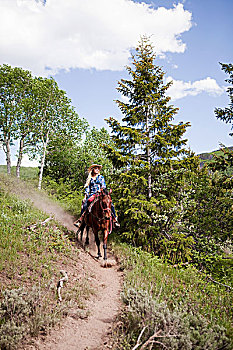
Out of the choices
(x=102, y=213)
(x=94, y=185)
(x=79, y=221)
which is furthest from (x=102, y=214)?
(x=94, y=185)

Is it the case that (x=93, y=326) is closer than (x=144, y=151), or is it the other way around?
(x=93, y=326)

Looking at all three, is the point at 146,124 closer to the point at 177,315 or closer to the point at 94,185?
the point at 94,185

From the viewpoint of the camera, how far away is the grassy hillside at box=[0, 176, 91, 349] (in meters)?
4.17

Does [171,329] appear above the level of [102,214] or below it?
below

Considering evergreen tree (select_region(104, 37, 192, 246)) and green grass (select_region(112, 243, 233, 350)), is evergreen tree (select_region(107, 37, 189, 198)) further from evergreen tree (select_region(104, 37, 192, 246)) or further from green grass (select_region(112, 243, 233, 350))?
green grass (select_region(112, 243, 233, 350))

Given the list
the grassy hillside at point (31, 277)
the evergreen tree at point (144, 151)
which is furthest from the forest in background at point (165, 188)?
the grassy hillside at point (31, 277)

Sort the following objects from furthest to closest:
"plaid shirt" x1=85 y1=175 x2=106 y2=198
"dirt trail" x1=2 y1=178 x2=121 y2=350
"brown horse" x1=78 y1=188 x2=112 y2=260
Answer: "plaid shirt" x1=85 y1=175 x2=106 y2=198 → "brown horse" x1=78 y1=188 x2=112 y2=260 → "dirt trail" x1=2 y1=178 x2=121 y2=350

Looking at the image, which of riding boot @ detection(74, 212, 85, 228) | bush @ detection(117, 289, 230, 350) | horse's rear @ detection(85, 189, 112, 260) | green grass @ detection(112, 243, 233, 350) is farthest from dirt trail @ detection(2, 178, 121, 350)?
riding boot @ detection(74, 212, 85, 228)

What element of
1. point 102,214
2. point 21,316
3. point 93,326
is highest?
point 102,214

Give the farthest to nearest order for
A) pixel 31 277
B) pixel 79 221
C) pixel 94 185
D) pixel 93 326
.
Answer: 1. pixel 94 185
2. pixel 79 221
3. pixel 31 277
4. pixel 93 326

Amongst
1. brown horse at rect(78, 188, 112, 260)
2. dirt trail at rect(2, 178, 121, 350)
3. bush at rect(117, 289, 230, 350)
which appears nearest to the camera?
bush at rect(117, 289, 230, 350)

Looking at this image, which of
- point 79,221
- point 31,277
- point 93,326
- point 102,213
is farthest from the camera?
point 79,221

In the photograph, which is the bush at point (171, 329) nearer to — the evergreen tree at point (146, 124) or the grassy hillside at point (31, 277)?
the grassy hillside at point (31, 277)

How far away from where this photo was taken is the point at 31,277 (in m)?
5.81
